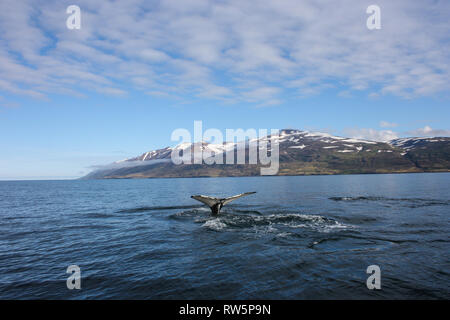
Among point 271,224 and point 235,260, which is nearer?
point 235,260

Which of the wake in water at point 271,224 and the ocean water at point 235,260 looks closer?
the ocean water at point 235,260

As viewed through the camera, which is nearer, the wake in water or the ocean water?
the ocean water

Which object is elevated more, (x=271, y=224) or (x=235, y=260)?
(x=235, y=260)

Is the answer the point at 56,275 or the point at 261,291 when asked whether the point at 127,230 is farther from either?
the point at 261,291

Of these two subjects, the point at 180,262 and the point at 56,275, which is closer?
the point at 56,275

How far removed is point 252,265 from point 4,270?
18.6 m

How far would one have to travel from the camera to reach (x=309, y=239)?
78.4 feet
